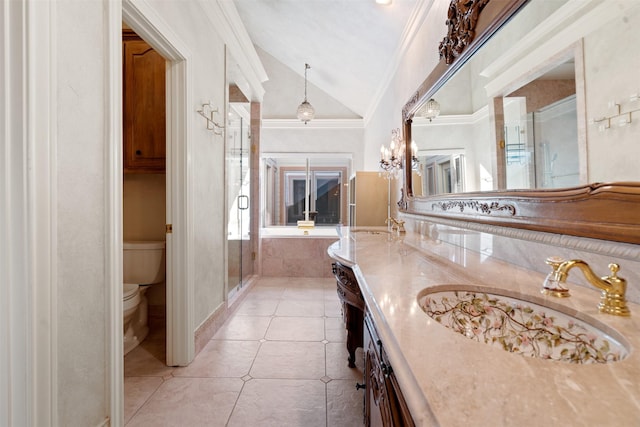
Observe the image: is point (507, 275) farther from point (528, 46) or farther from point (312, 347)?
point (312, 347)

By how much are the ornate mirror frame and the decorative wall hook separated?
156cm

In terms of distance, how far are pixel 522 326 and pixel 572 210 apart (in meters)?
0.36

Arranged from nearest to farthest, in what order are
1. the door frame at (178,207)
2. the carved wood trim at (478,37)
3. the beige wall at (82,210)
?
the beige wall at (82,210)
the carved wood trim at (478,37)
the door frame at (178,207)

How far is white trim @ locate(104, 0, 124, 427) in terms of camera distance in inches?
49.9

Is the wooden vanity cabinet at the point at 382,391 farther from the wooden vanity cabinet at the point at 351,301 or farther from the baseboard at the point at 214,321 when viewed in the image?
the baseboard at the point at 214,321

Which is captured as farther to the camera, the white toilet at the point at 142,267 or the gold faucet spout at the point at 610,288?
the white toilet at the point at 142,267

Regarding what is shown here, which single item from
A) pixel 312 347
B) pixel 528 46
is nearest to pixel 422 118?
pixel 528 46

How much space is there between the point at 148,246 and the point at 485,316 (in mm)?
2470

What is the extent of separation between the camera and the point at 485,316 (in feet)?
2.93

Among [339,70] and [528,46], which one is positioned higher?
[339,70]

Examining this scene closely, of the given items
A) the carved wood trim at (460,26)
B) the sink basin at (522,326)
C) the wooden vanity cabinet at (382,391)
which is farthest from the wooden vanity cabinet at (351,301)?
the carved wood trim at (460,26)

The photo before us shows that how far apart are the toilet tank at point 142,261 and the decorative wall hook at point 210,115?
1.03 meters

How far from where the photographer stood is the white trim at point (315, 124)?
221 inches

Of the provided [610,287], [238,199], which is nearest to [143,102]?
[238,199]
